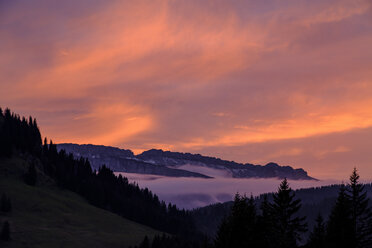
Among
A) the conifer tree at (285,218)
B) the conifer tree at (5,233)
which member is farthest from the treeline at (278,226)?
the conifer tree at (5,233)

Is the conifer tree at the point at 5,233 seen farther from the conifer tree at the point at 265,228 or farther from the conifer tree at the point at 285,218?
the conifer tree at the point at 285,218

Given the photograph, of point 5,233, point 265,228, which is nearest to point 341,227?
point 265,228

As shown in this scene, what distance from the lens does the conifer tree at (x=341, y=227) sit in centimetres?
4609

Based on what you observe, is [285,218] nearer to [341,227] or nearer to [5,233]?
[341,227]

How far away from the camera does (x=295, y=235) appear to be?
145 ft

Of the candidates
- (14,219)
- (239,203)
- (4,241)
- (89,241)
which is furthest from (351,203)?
(14,219)

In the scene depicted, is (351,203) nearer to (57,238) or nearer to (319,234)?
(319,234)

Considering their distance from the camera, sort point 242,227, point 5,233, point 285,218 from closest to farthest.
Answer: point 242,227 < point 285,218 < point 5,233

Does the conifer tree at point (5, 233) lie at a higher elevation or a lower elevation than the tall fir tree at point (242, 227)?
lower

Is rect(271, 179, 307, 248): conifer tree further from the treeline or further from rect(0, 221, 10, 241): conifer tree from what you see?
rect(0, 221, 10, 241): conifer tree

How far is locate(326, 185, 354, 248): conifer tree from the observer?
151ft

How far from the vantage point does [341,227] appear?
46.9 meters

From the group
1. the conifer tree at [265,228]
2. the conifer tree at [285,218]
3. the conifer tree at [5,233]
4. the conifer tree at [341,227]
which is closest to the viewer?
the conifer tree at [285,218]

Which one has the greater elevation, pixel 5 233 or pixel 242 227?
pixel 242 227
